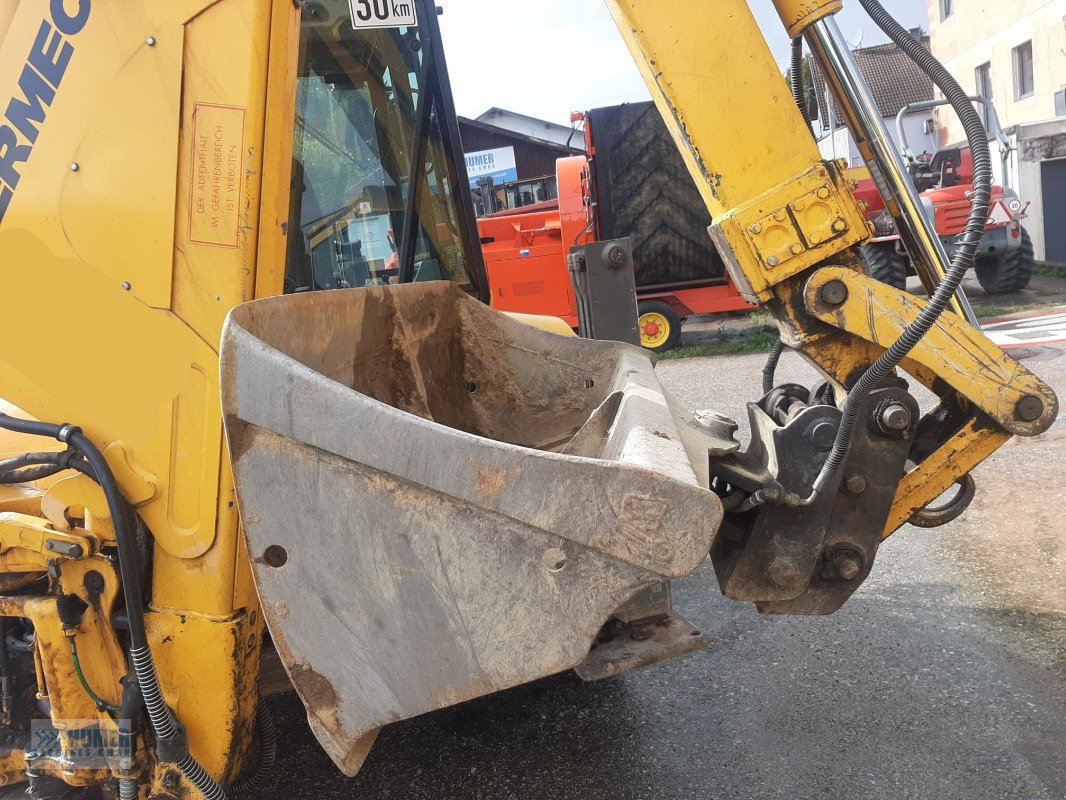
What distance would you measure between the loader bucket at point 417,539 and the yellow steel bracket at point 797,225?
64 cm

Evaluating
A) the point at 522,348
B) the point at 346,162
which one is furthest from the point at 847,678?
the point at 346,162

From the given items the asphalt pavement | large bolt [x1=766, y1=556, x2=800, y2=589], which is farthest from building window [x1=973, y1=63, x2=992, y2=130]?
large bolt [x1=766, y1=556, x2=800, y2=589]

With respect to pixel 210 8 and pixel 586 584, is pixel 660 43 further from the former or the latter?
pixel 586 584

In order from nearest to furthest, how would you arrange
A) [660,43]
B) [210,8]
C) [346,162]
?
[210,8], [660,43], [346,162]

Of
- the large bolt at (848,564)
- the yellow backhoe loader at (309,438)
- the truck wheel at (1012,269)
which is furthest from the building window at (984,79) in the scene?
the large bolt at (848,564)

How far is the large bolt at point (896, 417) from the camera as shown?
213 cm

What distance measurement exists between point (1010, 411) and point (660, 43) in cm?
122

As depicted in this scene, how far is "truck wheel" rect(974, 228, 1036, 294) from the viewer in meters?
10.2

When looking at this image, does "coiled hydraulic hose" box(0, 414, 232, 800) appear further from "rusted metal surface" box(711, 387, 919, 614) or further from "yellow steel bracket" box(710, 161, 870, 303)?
"yellow steel bracket" box(710, 161, 870, 303)

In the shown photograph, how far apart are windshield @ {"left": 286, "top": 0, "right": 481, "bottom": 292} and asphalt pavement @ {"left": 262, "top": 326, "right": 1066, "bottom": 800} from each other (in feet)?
4.71

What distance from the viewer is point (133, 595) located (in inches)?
74.8

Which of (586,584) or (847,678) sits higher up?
(586,584)

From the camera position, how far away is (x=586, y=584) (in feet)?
4.94

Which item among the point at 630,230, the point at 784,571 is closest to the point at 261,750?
the point at 784,571
